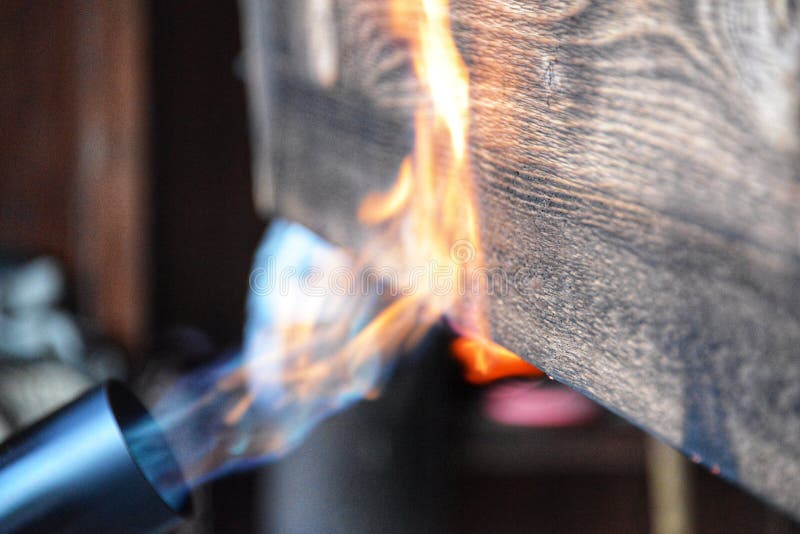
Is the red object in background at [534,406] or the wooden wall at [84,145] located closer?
the wooden wall at [84,145]

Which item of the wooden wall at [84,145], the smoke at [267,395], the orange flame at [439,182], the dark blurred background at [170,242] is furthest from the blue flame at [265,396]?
the wooden wall at [84,145]

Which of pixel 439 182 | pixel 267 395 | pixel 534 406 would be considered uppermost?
pixel 439 182

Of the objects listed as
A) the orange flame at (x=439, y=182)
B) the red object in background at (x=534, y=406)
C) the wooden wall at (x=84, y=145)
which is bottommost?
the red object in background at (x=534, y=406)

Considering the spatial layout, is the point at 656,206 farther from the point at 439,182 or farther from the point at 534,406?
the point at 534,406

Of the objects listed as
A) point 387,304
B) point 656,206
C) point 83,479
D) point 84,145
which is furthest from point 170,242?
point 656,206

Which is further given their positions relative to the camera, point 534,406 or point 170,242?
point 534,406

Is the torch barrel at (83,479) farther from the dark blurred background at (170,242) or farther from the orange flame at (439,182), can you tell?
the dark blurred background at (170,242)

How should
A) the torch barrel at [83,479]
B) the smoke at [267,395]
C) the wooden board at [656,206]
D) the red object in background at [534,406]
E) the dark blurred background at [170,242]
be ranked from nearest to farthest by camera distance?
the wooden board at [656,206], the torch barrel at [83,479], the smoke at [267,395], the dark blurred background at [170,242], the red object in background at [534,406]

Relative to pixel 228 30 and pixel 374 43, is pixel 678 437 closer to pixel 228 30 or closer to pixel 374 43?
pixel 374 43
